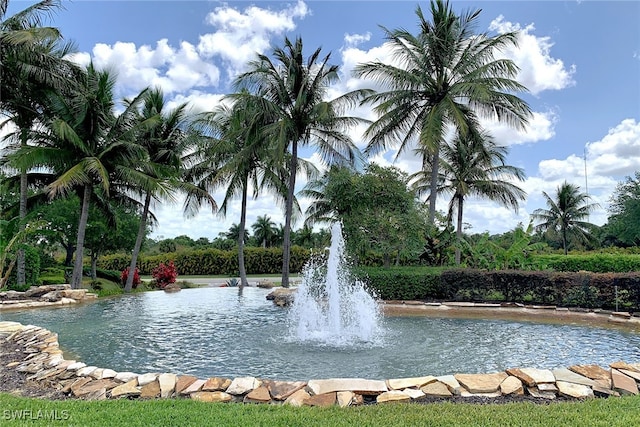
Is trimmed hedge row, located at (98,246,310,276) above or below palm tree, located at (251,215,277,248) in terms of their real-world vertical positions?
below

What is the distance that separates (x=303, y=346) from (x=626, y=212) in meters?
30.7

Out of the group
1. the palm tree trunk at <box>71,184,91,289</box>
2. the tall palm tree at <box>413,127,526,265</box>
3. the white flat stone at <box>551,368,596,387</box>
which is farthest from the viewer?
the tall palm tree at <box>413,127,526,265</box>

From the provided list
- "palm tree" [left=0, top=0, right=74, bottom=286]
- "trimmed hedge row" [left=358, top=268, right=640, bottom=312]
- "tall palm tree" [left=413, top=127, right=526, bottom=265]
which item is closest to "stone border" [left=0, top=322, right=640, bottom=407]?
"trimmed hedge row" [left=358, top=268, right=640, bottom=312]

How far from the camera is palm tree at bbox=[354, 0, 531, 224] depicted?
15.2 meters

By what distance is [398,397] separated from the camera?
13.5 ft

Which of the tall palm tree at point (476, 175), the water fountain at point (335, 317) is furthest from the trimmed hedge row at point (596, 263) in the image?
the water fountain at point (335, 317)

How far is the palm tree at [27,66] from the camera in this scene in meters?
13.3

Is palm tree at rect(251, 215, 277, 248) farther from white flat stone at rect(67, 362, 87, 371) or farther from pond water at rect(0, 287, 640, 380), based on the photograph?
white flat stone at rect(67, 362, 87, 371)

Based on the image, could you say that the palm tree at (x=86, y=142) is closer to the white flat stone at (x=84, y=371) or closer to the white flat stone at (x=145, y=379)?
the white flat stone at (x=84, y=371)

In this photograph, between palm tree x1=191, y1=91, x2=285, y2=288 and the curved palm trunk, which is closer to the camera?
the curved palm trunk

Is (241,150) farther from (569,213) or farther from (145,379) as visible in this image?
(569,213)

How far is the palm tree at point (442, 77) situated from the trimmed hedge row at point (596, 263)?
6202mm

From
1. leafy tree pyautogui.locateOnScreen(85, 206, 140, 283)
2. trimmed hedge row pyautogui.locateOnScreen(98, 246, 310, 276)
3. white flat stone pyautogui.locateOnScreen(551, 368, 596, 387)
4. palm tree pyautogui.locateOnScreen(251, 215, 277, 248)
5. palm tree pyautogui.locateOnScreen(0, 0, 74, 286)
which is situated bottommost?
white flat stone pyautogui.locateOnScreen(551, 368, 596, 387)

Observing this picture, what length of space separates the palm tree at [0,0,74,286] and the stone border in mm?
10570
